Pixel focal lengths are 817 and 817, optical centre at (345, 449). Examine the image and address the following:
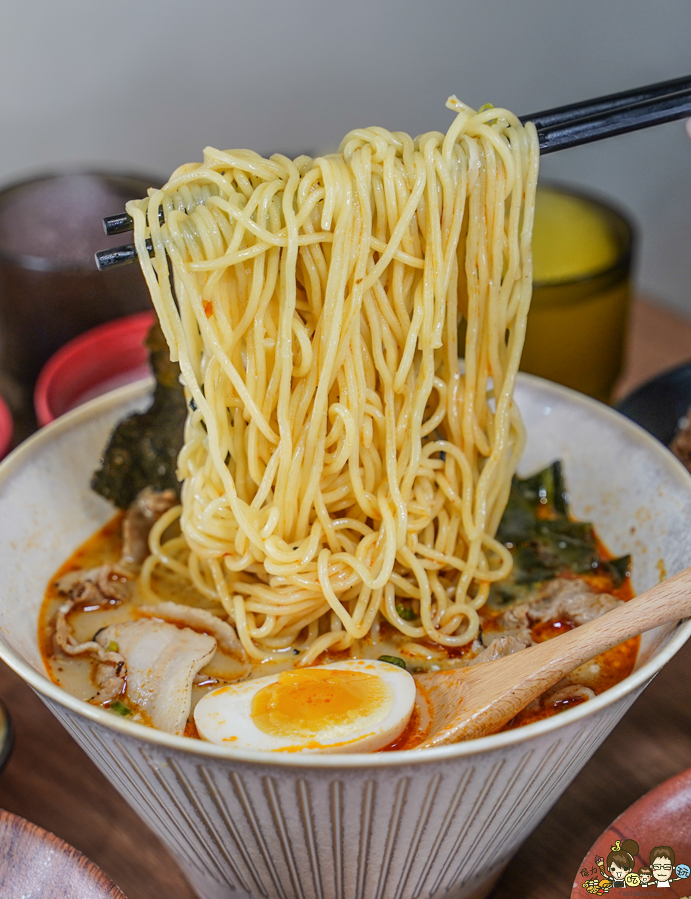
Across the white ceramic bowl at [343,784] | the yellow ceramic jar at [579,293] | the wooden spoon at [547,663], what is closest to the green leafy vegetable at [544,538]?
the white ceramic bowl at [343,784]

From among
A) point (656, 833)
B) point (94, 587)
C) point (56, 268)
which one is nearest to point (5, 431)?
point (56, 268)

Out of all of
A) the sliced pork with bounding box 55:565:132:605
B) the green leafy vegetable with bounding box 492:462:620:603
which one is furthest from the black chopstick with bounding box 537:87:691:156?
the sliced pork with bounding box 55:565:132:605

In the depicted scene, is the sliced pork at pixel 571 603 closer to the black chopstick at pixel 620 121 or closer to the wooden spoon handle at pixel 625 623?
the wooden spoon handle at pixel 625 623

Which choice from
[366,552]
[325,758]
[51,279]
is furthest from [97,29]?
[325,758]

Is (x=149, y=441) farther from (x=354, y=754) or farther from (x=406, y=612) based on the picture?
(x=354, y=754)

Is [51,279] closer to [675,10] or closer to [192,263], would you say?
[192,263]
